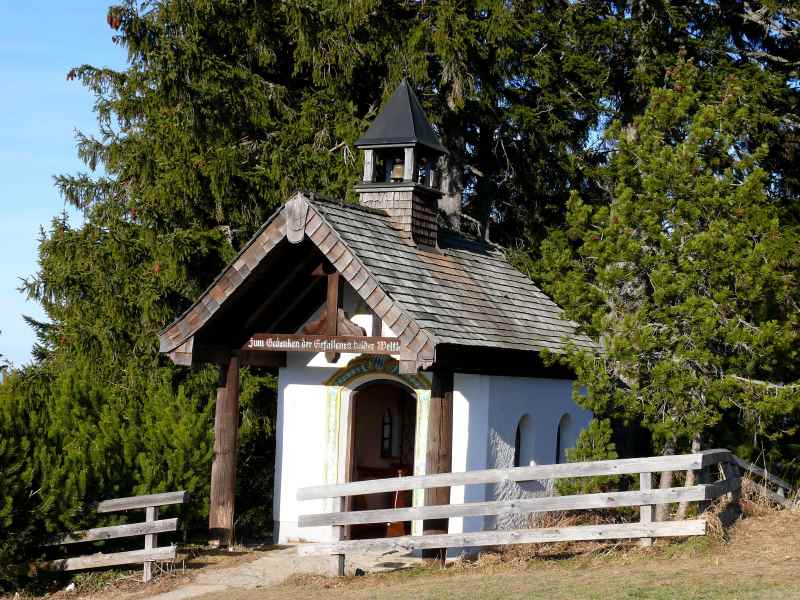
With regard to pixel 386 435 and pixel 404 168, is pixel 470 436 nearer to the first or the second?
pixel 386 435

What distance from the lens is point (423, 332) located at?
42.2 ft

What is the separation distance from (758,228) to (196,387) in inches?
435

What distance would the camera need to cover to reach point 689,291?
1402 centimetres

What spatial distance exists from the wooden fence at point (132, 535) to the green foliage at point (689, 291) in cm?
572

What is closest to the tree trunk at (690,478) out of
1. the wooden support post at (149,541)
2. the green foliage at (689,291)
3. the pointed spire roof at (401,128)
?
the green foliage at (689,291)

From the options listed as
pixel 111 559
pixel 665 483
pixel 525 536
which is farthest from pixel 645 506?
pixel 111 559

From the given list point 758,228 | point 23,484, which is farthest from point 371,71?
point 23,484

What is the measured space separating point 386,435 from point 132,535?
219 inches

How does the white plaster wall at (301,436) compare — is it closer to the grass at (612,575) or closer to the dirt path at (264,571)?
the dirt path at (264,571)

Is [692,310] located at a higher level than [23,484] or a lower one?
higher

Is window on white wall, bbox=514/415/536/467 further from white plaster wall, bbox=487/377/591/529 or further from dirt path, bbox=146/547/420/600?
dirt path, bbox=146/547/420/600

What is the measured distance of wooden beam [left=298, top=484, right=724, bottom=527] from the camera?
11984 millimetres

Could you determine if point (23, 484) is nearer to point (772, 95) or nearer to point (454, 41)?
point (454, 41)

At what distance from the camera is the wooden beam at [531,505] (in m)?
12.0
